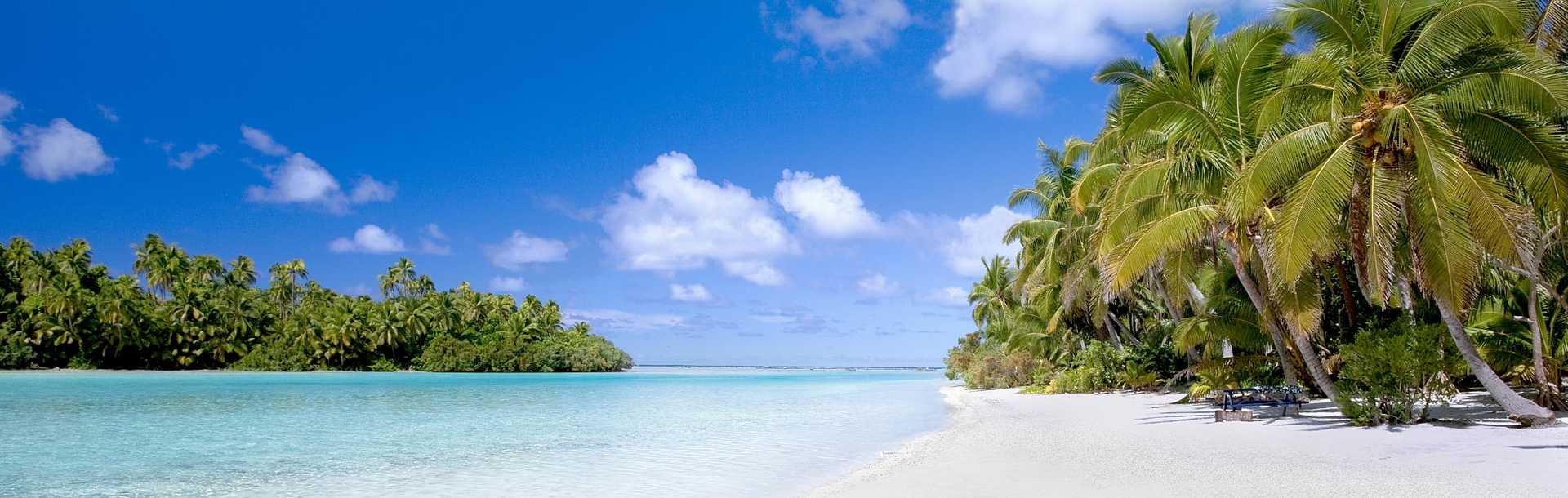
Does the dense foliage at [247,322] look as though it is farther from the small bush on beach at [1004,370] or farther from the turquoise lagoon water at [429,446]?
the small bush on beach at [1004,370]

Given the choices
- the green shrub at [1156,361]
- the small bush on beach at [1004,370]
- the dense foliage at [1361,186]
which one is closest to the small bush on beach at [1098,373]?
the green shrub at [1156,361]

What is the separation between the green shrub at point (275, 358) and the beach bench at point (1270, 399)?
6509 cm

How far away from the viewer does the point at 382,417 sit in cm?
1994

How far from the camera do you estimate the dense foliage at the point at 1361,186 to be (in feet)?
28.8

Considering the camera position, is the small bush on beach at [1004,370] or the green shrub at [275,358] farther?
the green shrub at [275,358]

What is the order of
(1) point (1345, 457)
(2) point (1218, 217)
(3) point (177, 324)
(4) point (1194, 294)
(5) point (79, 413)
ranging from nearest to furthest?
(1) point (1345, 457), (2) point (1218, 217), (4) point (1194, 294), (5) point (79, 413), (3) point (177, 324)

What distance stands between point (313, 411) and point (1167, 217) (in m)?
21.7

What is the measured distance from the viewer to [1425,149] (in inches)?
338

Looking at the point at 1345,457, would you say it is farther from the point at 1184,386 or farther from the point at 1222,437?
the point at 1184,386

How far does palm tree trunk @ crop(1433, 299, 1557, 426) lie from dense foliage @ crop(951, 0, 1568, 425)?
0.08ft

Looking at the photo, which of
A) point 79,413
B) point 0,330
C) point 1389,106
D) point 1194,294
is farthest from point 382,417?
point 0,330

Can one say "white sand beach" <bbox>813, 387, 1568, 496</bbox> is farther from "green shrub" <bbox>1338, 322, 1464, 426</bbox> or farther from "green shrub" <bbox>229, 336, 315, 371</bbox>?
"green shrub" <bbox>229, 336, 315, 371</bbox>

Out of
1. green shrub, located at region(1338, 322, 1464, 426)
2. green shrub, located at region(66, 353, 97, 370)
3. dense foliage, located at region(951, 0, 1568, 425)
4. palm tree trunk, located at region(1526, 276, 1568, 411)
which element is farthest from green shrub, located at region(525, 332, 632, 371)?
palm tree trunk, located at region(1526, 276, 1568, 411)

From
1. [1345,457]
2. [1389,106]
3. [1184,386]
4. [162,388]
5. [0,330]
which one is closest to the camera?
[1345,457]
